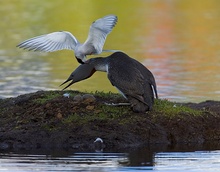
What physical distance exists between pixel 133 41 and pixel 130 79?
16.2m

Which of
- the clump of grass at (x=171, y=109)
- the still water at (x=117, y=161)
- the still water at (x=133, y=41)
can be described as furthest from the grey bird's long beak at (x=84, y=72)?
the still water at (x=133, y=41)

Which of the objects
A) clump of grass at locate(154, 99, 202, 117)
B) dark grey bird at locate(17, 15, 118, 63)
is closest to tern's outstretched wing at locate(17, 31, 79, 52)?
dark grey bird at locate(17, 15, 118, 63)

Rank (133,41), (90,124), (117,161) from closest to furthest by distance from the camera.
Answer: (117,161), (90,124), (133,41)

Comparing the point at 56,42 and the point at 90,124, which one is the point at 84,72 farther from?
the point at 90,124

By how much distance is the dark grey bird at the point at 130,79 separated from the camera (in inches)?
490

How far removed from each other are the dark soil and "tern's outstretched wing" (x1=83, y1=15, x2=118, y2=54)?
0.76 meters

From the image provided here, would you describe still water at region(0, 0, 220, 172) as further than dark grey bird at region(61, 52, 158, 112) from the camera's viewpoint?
No

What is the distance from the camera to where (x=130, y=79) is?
12.5m

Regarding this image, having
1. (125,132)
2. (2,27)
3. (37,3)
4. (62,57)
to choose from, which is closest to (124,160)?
(125,132)

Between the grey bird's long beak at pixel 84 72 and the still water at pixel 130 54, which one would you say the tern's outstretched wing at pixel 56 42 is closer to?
the grey bird's long beak at pixel 84 72

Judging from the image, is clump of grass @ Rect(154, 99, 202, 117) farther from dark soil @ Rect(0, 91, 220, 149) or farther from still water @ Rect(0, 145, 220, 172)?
still water @ Rect(0, 145, 220, 172)

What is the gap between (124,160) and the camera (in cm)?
1128

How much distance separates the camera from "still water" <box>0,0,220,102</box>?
1988 centimetres

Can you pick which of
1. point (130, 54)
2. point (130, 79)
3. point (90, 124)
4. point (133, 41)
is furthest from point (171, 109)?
point (133, 41)
